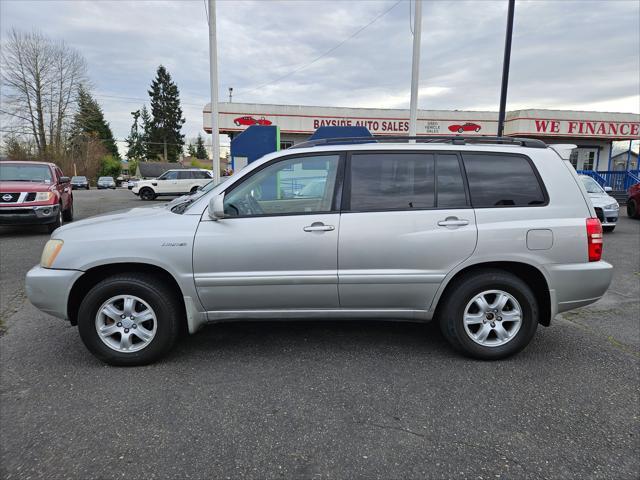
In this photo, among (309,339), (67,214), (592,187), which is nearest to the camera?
(309,339)

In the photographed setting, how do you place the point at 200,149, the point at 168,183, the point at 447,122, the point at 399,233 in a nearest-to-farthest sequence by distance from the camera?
the point at 399,233 < the point at 447,122 < the point at 168,183 < the point at 200,149

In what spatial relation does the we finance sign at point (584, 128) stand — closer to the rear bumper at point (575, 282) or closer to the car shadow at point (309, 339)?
the rear bumper at point (575, 282)

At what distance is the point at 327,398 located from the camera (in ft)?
9.61

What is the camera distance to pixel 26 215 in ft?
30.3

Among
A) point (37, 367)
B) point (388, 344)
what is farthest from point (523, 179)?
point (37, 367)

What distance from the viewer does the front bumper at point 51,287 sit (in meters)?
3.26

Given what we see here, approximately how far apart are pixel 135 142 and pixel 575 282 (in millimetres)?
92303

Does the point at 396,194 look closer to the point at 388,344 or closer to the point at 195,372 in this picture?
the point at 388,344

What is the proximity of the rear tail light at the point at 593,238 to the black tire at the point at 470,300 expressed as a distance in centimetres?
57

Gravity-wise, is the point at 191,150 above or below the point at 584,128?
above

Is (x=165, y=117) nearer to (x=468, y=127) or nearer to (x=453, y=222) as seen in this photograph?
(x=468, y=127)

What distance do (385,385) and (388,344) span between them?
0.76 m

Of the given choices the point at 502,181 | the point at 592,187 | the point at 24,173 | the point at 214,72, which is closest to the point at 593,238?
the point at 502,181

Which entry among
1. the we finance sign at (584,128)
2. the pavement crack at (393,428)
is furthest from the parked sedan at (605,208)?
the we finance sign at (584,128)
